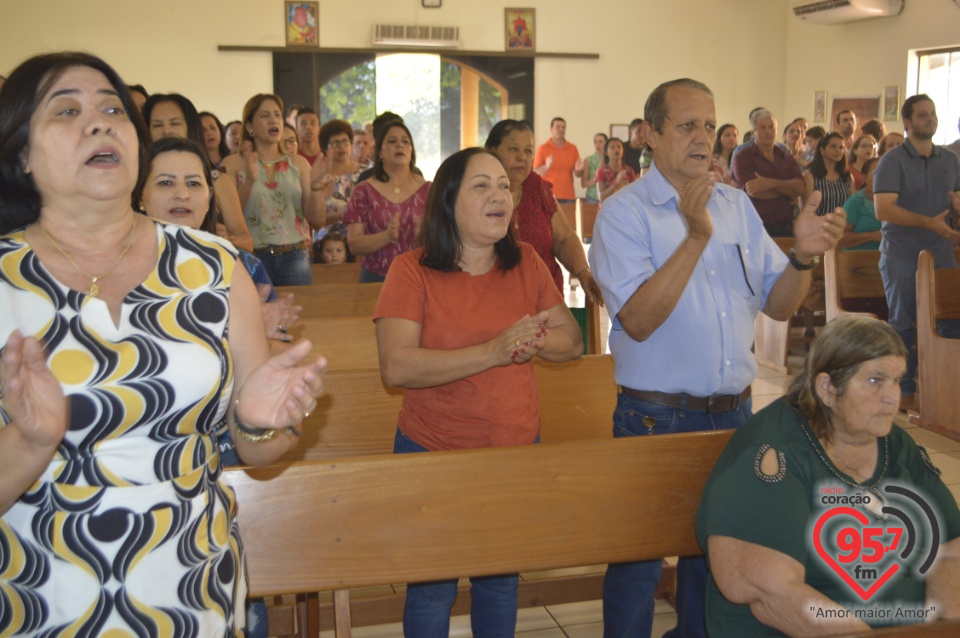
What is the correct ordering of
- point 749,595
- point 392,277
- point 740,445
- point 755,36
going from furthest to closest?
1. point 755,36
2. point 392,277
3. point 740,445
4. point 749,595

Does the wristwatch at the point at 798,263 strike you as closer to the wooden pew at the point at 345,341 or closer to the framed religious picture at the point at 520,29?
the wooden pew at the point at 345,341

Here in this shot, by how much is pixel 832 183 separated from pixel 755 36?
8.41 metres

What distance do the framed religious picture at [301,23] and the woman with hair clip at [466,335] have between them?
11589mm

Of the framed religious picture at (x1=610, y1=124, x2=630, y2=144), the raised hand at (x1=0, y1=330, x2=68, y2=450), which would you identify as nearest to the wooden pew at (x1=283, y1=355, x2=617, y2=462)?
the raised hand at (x1=0, y1=330, x2=68, y2=450)

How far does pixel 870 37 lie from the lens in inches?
512

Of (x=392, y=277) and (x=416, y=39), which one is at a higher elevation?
(x=416, y=39)

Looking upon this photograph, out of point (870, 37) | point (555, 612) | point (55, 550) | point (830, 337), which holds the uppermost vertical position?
point (870, 37)

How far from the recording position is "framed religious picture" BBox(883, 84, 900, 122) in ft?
41.0

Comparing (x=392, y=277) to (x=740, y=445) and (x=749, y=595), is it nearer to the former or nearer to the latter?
(x=740, y=445)

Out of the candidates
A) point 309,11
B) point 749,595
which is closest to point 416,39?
point 309,11

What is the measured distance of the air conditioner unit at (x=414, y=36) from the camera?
13.3 metres

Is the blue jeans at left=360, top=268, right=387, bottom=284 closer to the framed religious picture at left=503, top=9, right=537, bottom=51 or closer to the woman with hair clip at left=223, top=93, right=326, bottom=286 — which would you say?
the woman with hair clip at left=223, top=93, right=326, bottom=286

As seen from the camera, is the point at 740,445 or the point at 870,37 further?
the point at 870,37

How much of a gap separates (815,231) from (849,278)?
142 inches
